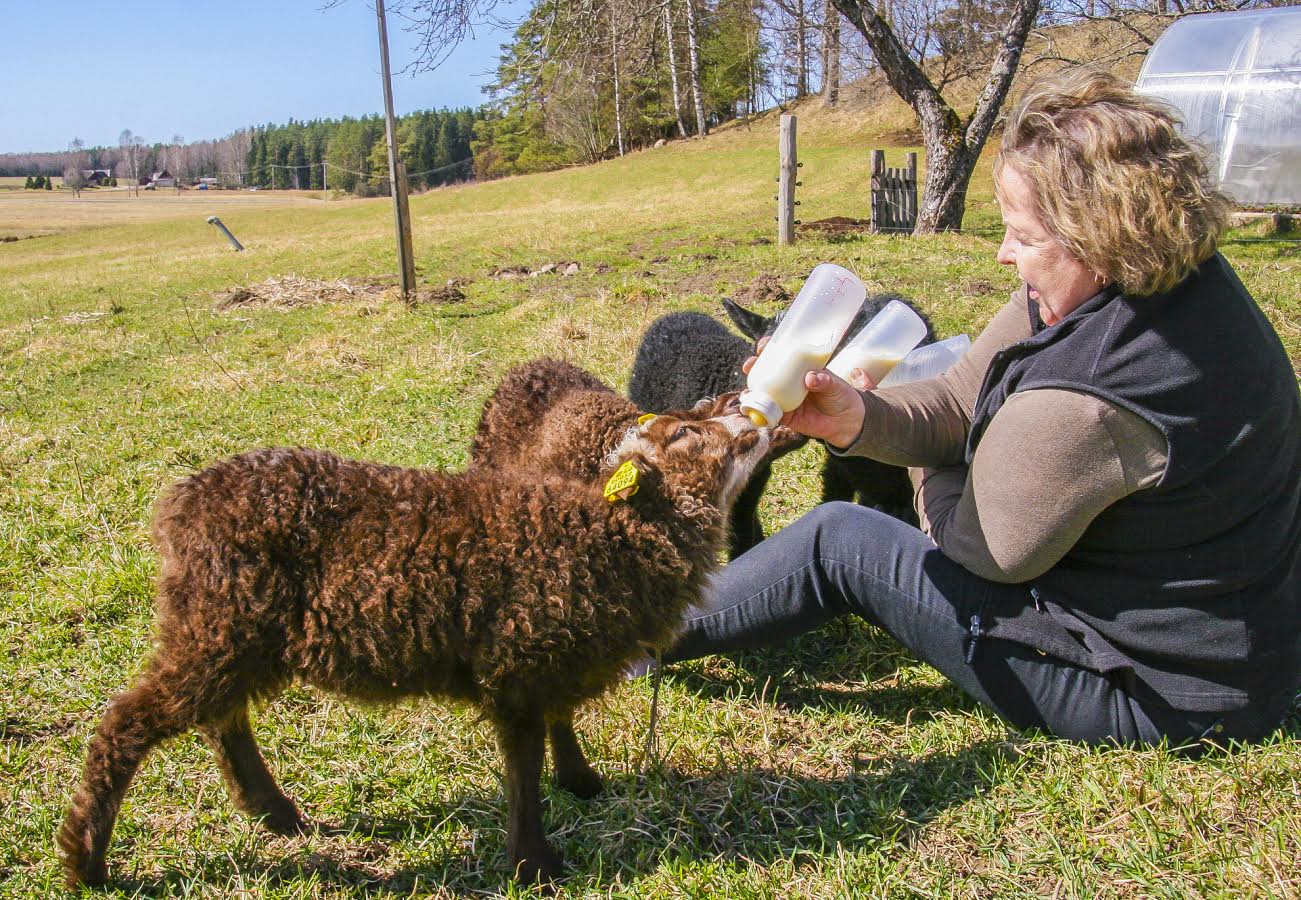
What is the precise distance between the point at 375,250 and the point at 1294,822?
20701 millimetres

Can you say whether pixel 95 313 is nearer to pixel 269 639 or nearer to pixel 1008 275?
pixel 1008 275

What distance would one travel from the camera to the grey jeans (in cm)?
266

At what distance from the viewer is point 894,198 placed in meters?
16.4

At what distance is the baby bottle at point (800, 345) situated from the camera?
2711 mm

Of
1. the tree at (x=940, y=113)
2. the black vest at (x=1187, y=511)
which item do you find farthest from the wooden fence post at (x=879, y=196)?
the black vest at (x=1187, y=511)

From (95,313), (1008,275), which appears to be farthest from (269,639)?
(95,313)

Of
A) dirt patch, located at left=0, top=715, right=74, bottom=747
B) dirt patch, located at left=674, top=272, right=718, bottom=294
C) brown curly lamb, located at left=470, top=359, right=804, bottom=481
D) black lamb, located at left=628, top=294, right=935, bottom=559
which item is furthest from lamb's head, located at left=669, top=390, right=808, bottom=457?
dirt patch, located at left=674, top=272, right=718, bottom=294

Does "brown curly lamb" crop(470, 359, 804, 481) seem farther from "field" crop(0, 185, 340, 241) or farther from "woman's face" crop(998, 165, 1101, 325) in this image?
"field" crop(0, 185, 340, 241)

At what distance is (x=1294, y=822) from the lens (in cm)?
242

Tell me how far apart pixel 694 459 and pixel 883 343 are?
3.21 ft

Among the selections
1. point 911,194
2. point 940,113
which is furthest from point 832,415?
point 911,194

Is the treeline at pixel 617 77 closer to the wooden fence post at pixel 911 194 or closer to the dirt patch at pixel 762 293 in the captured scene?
the wooden fence post at pixel 911 194

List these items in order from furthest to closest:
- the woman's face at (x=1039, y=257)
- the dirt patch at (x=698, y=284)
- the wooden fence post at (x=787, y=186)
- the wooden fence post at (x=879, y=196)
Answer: the wooden fence post at (x=879, y=196) < the wooden fence post at (x=787, y=186) < the dirt patch at (x=698, y=284) < the woman's face at (x=1039, y=257)

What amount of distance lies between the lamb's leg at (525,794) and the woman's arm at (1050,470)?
1390 millimetres
